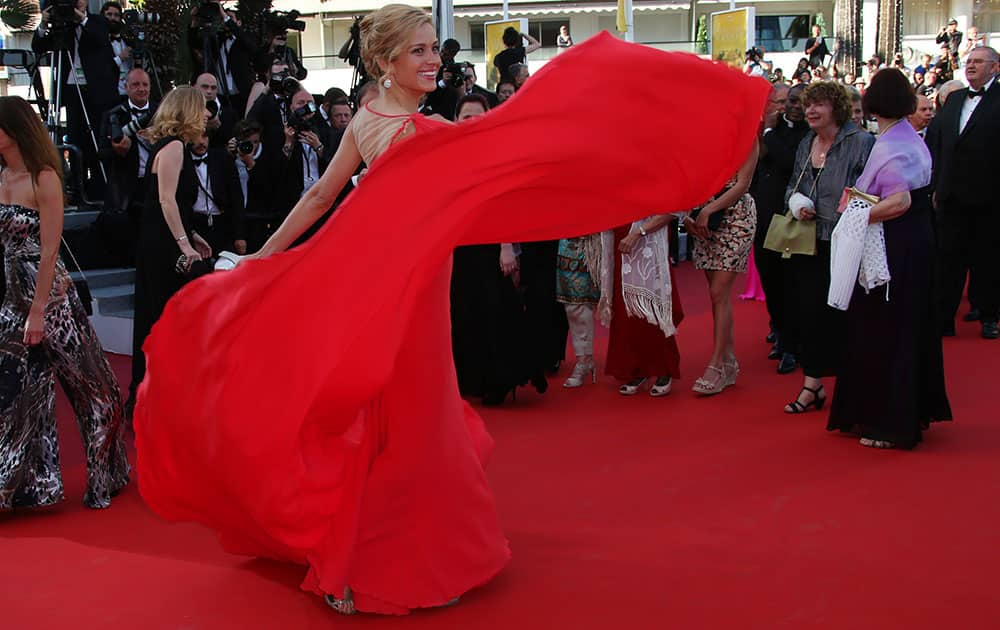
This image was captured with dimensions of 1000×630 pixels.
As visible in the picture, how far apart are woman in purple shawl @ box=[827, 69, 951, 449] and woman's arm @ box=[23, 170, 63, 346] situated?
3700mm

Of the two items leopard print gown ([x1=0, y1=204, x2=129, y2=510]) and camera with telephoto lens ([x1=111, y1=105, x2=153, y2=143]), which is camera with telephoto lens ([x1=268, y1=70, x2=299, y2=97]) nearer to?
camera with telephoto lens ([x1=111, y1=105, x2=153, y2=143])

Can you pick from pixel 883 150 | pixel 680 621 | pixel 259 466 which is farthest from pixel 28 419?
pixel 883 150

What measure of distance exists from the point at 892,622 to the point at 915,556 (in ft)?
2.06

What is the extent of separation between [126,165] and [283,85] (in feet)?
6.07

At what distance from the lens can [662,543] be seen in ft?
12.8

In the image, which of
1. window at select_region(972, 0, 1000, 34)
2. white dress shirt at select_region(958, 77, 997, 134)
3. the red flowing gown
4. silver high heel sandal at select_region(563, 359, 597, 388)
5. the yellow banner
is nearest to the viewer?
the red flowing gown

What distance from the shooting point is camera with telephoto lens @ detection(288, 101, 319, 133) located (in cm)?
855

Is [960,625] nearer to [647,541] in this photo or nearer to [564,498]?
[647,541]

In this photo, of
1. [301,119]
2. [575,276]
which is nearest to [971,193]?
[575,276]

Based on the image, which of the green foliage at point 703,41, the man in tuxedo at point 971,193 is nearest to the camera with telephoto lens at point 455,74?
the man in tuxedo at point 971,193

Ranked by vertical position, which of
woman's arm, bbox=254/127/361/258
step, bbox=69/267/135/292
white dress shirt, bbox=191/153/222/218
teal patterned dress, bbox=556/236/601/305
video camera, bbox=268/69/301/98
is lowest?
step, bbox=69/267/135/292

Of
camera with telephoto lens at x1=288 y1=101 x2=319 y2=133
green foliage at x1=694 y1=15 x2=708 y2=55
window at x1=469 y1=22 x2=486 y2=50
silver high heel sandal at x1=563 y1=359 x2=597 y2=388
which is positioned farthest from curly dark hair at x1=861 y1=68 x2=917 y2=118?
window at x1=469 y1=22 x2=486 y2=50

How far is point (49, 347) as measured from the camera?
4.73 m

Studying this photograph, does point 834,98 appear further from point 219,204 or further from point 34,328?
point 34,328
